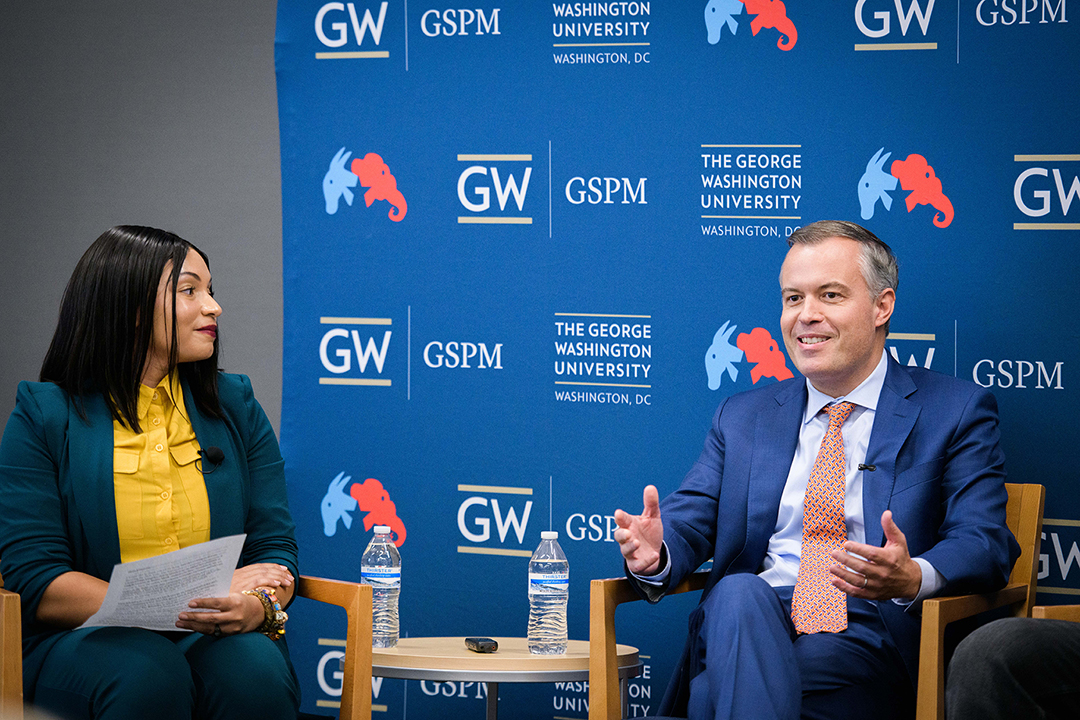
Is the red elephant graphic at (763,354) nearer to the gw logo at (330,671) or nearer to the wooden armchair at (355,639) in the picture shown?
the wooden armchair at (355,639)

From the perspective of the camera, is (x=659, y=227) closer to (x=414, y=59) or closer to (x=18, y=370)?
(x=414, y=59)

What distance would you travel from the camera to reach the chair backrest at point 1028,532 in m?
2.57

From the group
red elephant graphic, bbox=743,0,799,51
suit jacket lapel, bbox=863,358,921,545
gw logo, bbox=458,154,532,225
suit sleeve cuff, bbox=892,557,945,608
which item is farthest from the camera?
gw logo, bbox=458,154,532,225

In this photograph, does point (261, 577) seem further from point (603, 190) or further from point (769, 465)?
→ point (603, 190)

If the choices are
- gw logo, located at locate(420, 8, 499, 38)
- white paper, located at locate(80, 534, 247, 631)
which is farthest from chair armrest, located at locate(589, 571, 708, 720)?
gw logo, located at locate(420, 8, 499, 38)

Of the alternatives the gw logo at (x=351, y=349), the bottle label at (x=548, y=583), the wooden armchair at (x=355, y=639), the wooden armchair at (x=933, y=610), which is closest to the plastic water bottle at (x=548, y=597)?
the bottle label at (x=548, y=583)

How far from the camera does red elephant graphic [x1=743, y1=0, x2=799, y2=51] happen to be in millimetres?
2990

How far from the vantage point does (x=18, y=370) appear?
12.0 ft

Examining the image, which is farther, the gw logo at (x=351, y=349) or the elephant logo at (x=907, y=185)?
the gw logo at (x=351, y=349)

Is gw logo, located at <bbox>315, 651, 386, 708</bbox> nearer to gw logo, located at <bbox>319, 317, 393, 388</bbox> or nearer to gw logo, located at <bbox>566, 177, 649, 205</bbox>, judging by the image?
gw logo, located at <bbox>319, 317, 393, 388</bbox>

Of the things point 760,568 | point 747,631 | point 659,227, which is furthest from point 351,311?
point 747,631

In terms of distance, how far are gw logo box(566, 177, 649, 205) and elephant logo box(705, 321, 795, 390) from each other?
0.48 m

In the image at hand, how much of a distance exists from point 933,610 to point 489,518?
1521mm

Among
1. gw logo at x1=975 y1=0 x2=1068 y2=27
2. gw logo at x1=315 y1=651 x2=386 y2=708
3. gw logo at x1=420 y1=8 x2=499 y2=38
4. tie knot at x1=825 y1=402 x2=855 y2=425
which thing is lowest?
gw logo at x1=315 y1=651 x2=386 y2=708
